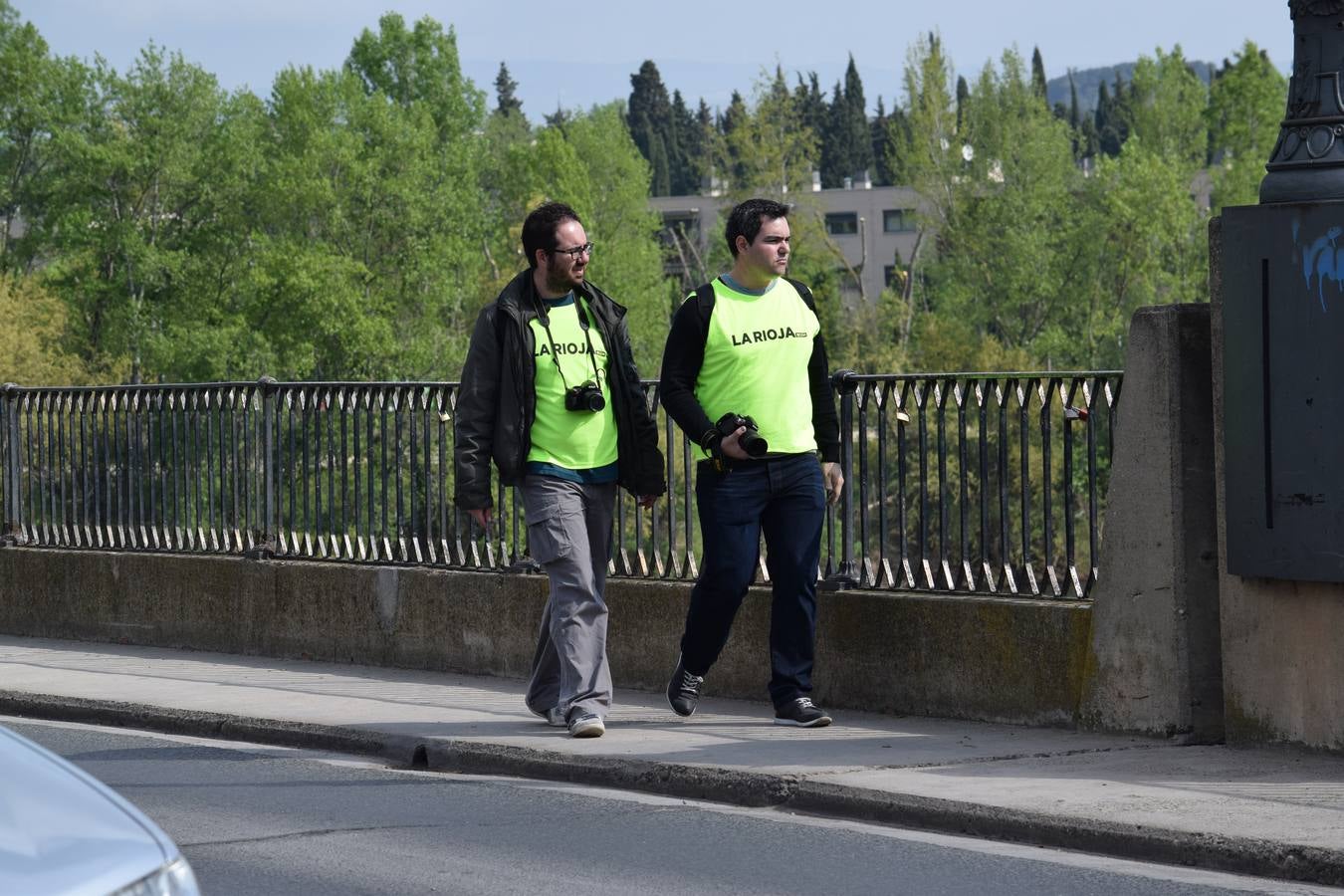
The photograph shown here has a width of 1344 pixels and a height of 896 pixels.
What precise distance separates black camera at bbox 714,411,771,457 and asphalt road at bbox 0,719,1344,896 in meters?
1.54

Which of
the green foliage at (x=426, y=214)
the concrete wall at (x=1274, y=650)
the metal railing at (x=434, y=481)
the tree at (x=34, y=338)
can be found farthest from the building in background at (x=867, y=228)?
the concrete wall at (x=1274, y=650)

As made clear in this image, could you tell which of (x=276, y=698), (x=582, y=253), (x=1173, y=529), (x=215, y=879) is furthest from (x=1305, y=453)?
(x=276, y=698)

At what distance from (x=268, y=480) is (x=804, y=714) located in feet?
15.0

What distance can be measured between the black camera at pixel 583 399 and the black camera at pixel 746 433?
1.68 ft

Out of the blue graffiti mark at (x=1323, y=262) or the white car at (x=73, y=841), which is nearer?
the white car at (x=73, y=841)

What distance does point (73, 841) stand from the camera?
12.0ft

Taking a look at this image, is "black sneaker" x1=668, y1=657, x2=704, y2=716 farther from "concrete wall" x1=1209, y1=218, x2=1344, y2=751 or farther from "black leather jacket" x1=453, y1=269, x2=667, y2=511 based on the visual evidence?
"concrete wall" x1=1209, y1=218, x2=1344, y2=751

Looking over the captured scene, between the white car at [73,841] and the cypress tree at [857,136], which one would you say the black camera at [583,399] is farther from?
the cypress tree at [857,136]

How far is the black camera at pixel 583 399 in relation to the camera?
8.57 meters

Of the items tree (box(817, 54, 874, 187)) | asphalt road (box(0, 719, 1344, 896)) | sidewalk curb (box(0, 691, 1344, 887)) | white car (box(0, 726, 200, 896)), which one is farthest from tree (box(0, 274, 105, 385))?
tree (box(817, 54, 874, 187))

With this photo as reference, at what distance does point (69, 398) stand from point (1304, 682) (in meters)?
8.18

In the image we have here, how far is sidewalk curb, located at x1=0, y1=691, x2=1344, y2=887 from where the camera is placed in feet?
20.3

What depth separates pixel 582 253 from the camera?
860 centimetres

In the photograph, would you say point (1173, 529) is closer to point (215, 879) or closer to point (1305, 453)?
point (1305, 453)
